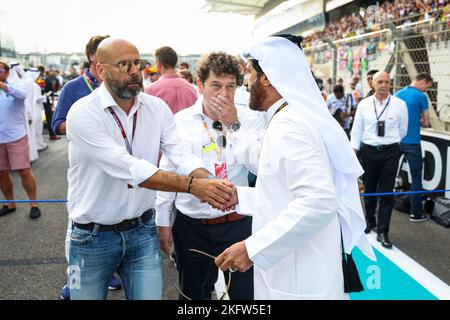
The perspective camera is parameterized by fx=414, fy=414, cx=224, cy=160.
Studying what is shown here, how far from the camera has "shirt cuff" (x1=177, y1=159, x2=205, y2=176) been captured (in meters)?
2.31

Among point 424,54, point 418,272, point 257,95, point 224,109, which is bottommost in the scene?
point 418,272

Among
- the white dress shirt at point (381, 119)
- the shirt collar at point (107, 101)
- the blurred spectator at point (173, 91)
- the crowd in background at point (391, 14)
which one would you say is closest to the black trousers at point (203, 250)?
the shirt collar at point (107, 101)

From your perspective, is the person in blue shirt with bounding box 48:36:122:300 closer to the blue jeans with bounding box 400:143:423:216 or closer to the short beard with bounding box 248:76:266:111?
the short beard with bounding box 248:76:266:111

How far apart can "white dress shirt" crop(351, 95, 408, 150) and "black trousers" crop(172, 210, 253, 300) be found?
119 inches

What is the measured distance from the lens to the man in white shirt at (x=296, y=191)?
5.37 ft

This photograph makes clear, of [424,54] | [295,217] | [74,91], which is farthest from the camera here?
[424,54]

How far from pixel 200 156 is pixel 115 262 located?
872 millimetres

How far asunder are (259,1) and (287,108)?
3871cm

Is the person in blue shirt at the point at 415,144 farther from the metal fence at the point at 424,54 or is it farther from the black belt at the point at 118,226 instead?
the black belt at the point at 118,226

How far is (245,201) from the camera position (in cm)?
212

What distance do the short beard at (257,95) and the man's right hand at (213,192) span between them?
0.46 metres

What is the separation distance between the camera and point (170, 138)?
2.40 m

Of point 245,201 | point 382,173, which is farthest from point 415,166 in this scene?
point 245,201

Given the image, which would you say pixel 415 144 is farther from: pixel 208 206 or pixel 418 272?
pixel 208 206
